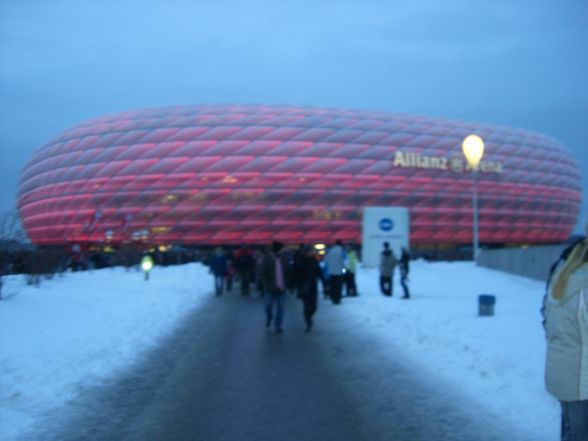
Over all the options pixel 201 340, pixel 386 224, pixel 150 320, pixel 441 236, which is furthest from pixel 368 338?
pixel 441 236

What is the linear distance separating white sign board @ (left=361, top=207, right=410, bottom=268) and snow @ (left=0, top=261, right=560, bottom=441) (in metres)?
14.9

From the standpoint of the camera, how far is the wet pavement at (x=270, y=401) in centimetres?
536

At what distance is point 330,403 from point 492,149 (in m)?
76.5

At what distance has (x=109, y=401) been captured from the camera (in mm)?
6410

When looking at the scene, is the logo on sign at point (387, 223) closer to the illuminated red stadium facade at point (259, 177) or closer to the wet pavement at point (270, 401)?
the wet pavement at point (270, 401)

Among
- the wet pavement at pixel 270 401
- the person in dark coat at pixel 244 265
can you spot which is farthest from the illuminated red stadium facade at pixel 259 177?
the wet pavement at pixel 270 401

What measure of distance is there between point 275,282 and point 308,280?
0.66 meters

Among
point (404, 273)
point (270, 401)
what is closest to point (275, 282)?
point (270, 401)

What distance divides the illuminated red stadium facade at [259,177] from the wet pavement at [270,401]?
55.3m

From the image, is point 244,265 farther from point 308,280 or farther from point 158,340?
point 158,340

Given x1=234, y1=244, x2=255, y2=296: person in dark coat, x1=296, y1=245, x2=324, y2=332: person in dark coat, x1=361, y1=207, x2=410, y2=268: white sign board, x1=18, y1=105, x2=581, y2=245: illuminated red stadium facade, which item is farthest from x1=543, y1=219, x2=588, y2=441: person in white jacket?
x1=18, y1=105, x2=581, y2=245: illuminated red stadium facade

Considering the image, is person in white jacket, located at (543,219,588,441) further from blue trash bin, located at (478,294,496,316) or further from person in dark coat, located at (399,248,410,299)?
person in dark coat, located at (399,248,410,299)

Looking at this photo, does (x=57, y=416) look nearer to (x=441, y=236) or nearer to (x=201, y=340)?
(x=201, y=340)

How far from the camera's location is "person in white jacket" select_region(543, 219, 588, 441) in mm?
3334
